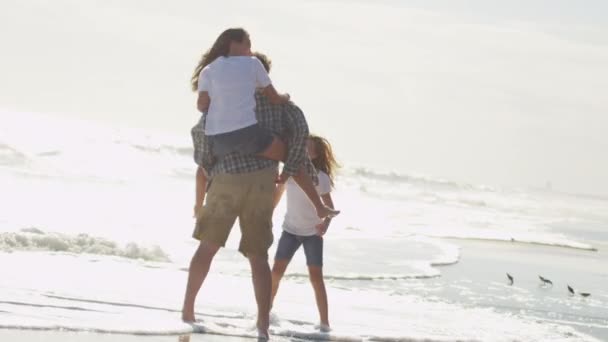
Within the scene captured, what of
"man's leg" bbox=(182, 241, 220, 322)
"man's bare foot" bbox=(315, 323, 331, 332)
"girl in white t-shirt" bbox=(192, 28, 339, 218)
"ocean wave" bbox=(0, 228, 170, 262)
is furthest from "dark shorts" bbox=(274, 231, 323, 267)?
"ocean wave" bbox=(0, 228, 170, 262)

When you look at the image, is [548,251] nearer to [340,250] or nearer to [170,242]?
[340,250]

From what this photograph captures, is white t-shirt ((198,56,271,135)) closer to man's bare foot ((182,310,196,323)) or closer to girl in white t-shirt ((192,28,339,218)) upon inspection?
girl in white t-shirt ((192,28,339,218))

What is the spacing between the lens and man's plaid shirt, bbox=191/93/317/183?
636cm

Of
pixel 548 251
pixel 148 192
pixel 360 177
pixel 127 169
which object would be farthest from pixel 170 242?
pixel 360 177

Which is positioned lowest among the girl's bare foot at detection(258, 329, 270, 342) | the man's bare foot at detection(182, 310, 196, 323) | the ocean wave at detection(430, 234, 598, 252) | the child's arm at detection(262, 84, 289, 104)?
the girl's bare foot at detection(258, 329, 270, 342)

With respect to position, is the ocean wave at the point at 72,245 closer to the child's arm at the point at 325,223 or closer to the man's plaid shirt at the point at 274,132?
the child's arm at the point at 325,223

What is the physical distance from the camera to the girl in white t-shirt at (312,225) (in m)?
7.62

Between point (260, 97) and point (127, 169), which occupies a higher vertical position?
point (127, 169)

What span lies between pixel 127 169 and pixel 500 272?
97.6ft

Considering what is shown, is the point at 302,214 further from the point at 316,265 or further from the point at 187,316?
the point at 187,316

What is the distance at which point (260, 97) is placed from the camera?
252 inches

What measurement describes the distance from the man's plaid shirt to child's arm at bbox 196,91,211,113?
0.23 ft

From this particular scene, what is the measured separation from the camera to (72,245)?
12328mm

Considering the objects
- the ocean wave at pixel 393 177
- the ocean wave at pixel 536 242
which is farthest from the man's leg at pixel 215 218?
the ocean wave at pixel 393 177
